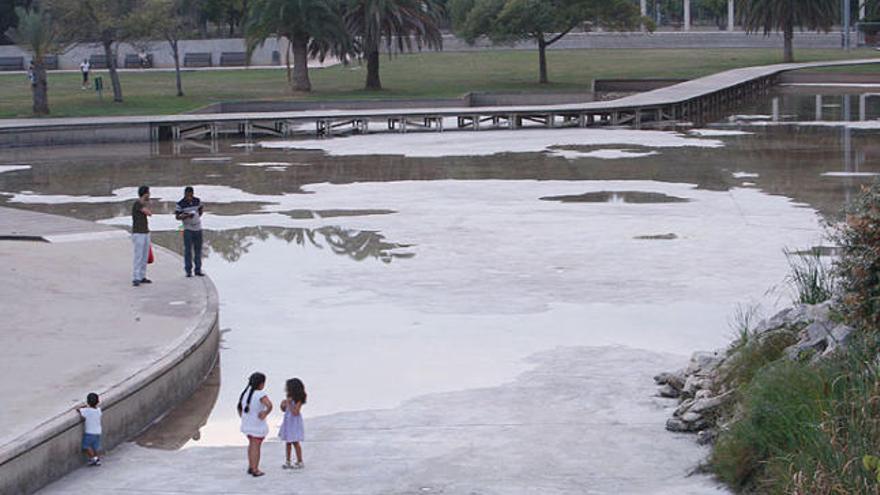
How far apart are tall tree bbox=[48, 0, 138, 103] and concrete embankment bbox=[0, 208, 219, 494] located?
103 ft

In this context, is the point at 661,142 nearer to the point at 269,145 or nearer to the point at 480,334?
the point at 269,145

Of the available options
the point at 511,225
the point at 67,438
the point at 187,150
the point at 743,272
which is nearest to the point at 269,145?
the point at 187,150

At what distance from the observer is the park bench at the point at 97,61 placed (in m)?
76.1

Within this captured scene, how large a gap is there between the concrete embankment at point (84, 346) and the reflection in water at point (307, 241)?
243 cm

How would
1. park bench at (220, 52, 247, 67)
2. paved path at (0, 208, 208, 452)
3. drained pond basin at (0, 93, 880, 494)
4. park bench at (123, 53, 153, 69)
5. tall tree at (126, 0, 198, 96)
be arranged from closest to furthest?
drained pond basin at (0, 93, 880, 494) < paved path at (0, 208, 208, 452) < tall tree at (126, 0, 198, 96) < park bench at (123, 53, 153, 69) < park bench at (220, 52, 247, 67)

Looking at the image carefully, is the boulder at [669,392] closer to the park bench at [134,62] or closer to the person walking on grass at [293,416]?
the person walking on grass at [293,416]

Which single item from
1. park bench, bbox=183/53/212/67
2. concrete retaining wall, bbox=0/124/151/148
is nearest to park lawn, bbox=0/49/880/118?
park bench, bbox=183/53/212/67

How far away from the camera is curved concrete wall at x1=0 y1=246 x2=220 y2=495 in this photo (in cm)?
1171

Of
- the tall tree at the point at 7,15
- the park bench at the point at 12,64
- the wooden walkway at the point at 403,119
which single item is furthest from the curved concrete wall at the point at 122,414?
the tall tree at the point at 7,15

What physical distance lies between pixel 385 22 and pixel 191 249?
40960 millimetres

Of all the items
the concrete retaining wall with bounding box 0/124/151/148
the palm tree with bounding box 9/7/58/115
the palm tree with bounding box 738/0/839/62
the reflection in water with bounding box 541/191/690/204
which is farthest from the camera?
the palm tree with bounding box 738/0/839/62

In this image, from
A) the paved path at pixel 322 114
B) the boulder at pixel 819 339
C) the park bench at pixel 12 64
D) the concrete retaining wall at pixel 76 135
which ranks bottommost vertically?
the boulder at pixel 819 339

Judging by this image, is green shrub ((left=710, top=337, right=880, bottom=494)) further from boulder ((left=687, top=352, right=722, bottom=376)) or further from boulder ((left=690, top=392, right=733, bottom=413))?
boulder ((left=687, top=352, right=722, bottom=376))

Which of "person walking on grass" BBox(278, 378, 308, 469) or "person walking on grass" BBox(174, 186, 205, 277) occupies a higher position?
"person walking on grass" BBox(174, 186, 205, 277)
